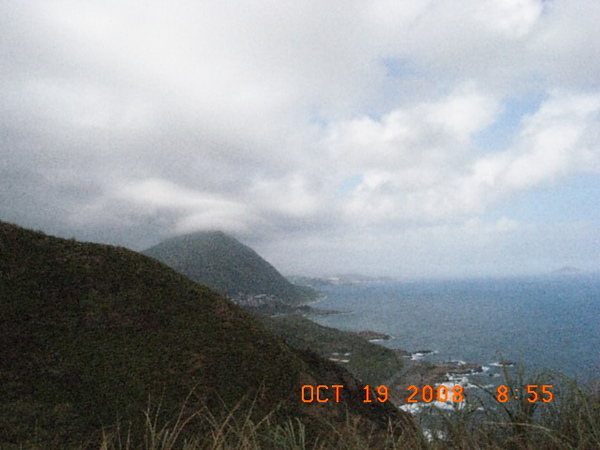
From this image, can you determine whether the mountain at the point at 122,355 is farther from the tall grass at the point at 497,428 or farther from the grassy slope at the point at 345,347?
the grassy slope at the point at 345,347

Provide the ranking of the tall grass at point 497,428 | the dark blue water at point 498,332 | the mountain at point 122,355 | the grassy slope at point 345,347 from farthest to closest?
the dark blue water at point 498,332
the grassy slope at point 345,347
the mountain at point 122,355
the tall grass at point 497,428

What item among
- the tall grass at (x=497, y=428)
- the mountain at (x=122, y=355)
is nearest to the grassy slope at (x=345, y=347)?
the mountain at (x=122, y=355)

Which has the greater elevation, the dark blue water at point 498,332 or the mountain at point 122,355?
the mountain at point 122,355

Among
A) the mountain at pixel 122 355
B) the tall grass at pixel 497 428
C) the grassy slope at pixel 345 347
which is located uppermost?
the tall grass at pixel 497 428

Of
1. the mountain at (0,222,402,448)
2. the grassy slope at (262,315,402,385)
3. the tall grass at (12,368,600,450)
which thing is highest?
the tall grass at (12,368,600,450)

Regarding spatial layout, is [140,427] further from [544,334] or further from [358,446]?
[544,334]

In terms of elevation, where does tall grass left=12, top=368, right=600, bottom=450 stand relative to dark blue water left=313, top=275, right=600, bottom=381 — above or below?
above

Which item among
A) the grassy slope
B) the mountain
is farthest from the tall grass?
the grassy slope

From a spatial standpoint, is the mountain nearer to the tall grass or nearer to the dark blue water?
the tall grass

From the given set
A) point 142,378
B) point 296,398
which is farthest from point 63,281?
point 296,398
